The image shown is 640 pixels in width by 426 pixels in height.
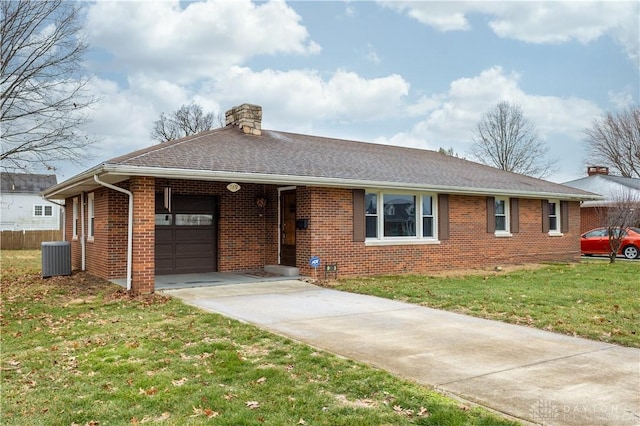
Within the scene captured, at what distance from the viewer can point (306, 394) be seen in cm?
436

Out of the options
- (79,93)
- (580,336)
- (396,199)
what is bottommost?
(580,336)

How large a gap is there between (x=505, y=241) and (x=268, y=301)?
412 inches

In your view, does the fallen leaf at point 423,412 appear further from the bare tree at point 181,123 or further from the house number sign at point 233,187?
the bare tree at point 181,123

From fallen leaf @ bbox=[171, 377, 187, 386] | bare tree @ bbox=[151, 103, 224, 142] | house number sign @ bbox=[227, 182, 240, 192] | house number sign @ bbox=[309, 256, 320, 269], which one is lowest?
fallen leaf @ bbox=[171, 377, 187, 386]

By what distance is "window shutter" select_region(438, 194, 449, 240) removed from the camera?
15.2 m

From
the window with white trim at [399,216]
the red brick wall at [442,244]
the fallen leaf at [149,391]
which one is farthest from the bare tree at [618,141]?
the fallen leaf at [149,391]

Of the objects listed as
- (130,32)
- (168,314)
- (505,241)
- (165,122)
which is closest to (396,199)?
(505,241)

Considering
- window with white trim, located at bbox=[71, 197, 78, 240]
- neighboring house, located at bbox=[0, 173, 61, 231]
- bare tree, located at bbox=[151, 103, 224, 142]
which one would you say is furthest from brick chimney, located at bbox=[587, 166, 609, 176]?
neighboring house, located at bbox=[0, 173, 61, 231]

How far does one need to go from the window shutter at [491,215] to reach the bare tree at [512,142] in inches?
1167

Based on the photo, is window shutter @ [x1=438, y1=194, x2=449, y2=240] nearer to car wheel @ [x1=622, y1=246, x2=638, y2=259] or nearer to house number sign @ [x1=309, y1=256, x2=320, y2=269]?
house number sign @ [x1=309, y1=256, x2=320, y2=269]

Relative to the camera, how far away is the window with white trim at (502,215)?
1708 centimetres

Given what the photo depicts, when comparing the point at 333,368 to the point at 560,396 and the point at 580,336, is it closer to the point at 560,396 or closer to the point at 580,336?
the point at 560,396

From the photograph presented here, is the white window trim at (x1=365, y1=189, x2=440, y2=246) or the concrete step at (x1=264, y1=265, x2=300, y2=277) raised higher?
the white window trim at (x1=365, y1=189, x2=440, y2=246)

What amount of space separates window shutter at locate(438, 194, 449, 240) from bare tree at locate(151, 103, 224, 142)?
121 feet
